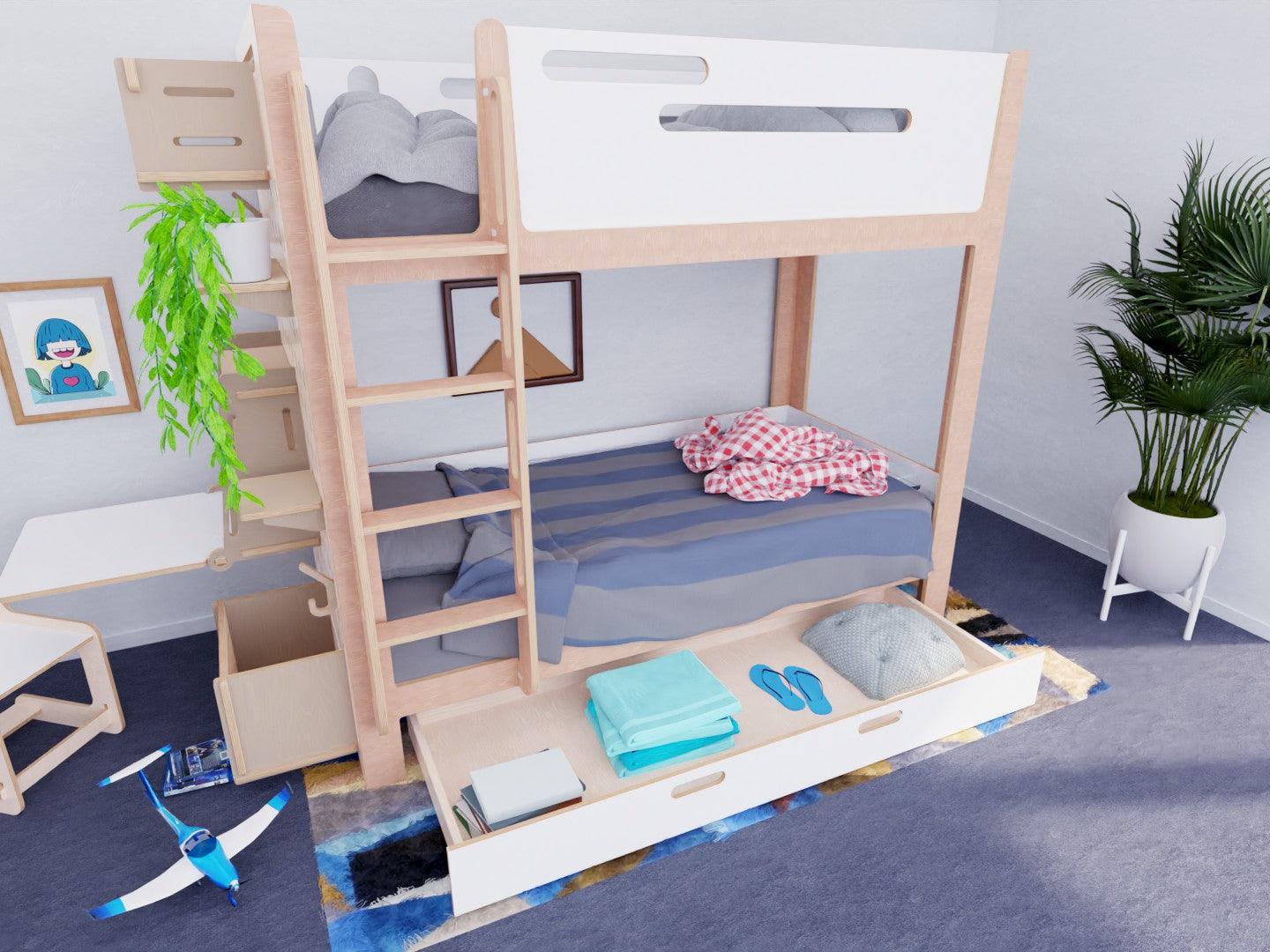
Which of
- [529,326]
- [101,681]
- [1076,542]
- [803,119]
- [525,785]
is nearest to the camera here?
[525,785]

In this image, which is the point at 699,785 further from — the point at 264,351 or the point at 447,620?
the point at 264,351

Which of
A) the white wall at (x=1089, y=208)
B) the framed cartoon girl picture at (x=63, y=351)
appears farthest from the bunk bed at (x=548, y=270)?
the white wall at (x=1089, y=208)

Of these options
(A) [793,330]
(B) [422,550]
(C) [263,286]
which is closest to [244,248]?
(C) [263,286]

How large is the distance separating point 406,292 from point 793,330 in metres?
1.61

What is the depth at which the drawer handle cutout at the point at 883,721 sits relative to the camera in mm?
2346

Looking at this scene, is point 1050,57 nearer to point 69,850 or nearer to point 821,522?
point 821,522

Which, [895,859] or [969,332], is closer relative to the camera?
[895,859]

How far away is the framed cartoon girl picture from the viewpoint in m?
2.54

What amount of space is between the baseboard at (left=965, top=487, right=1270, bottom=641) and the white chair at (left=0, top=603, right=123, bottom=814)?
348cm

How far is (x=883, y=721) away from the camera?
2.37 metres

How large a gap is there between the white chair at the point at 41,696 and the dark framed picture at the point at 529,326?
1.42 m

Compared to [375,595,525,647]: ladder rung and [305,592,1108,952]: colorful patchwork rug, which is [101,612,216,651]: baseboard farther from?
[375,595,525,647]: ladder rung

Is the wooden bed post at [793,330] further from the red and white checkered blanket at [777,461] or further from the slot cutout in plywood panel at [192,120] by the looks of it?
the slot cutout in plywood panel at [192,120]

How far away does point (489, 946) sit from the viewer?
1906 mm
